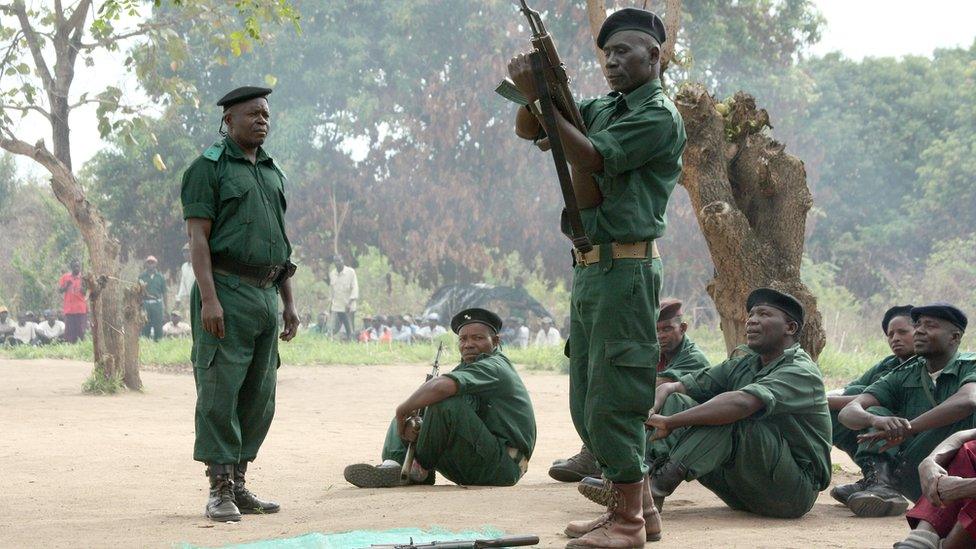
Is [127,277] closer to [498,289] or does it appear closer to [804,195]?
[498,289]

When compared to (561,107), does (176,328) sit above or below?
below

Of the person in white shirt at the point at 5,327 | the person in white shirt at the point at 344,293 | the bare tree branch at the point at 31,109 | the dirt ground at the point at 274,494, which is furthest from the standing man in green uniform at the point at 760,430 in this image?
the person in white shirt at the point at 5,327

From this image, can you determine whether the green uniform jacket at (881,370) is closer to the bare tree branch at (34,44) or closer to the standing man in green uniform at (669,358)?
the standing man in green uniform at (669,358)

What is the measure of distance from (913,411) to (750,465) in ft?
3.69

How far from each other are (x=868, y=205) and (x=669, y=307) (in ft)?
96.9

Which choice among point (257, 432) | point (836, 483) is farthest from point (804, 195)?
point (257, 432)

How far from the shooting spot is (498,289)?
30.6m

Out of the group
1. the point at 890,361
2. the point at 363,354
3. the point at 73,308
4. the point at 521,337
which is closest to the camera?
the point at 890,361

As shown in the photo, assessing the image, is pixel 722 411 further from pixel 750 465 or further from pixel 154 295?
→ pixel 154 295

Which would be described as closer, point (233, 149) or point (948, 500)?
point (948, 500)

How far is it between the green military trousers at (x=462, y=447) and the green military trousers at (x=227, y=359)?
3.96 ft

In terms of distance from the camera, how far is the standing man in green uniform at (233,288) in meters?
6.00

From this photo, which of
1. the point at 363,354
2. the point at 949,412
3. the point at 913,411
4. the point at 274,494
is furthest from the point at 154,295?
the point at 949,412

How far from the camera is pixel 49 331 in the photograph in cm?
2391
